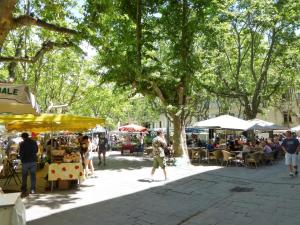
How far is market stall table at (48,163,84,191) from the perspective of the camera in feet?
35.7

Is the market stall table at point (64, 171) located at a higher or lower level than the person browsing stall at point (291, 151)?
lower

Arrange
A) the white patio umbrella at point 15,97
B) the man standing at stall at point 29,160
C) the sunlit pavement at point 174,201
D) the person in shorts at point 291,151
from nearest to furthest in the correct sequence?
1. the white patio umbrella at point 15,97
2. the sunlit pavement at point 174,201
3. the man standing at stall at point 29,160
4. the person in shorts at point 291,151

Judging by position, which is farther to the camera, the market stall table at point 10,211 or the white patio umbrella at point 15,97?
the white patio umbrella at point 15,97

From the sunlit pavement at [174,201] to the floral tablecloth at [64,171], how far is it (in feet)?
1.58

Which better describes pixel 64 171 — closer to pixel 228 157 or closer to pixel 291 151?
pixel 291 151

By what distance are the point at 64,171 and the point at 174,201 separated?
3.56m

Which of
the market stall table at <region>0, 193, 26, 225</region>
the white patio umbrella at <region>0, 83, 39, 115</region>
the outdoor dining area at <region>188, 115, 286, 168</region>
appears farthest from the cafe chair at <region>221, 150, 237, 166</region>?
the market stall table at <region>0, 193, 26, 225</region>

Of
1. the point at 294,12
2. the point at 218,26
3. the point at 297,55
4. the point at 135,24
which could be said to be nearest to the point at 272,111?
the point at 297,55

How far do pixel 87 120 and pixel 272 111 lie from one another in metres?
47.3

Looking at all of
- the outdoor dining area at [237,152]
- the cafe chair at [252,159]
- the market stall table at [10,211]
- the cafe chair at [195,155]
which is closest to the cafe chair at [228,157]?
the outdoor dining area at [237,152]

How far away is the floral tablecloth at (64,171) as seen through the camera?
10867mm

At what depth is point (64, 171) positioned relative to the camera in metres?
11.0

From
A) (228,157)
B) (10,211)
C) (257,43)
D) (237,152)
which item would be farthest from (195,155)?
(10,211)

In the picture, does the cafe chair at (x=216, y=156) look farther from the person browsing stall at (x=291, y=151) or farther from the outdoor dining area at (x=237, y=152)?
the person browsing stall at (x=291, y=151)
